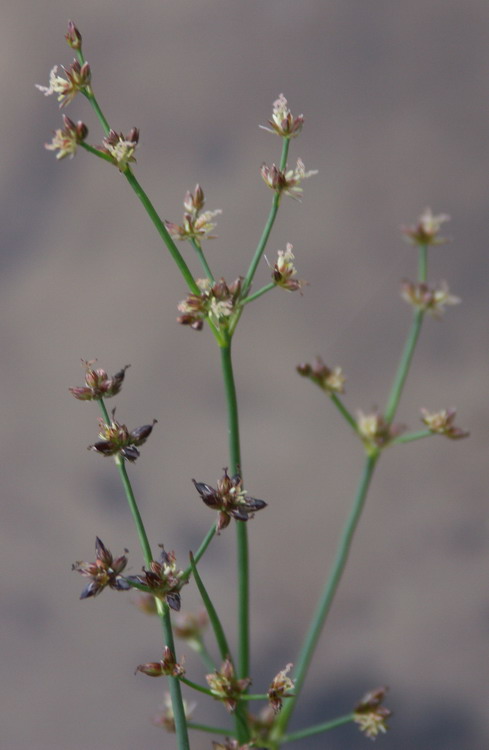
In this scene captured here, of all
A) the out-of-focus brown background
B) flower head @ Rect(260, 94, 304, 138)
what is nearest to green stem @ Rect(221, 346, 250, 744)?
flower head @ Rect(260, 94, 304, 138)

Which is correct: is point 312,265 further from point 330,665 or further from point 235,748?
point 235,748

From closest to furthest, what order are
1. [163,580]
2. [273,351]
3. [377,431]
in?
[163,580] → [377,431] → [273,351]

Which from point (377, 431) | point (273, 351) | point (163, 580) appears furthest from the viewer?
point (273, 351)

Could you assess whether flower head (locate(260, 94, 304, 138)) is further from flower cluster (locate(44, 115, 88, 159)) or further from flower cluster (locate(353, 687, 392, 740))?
flower cluster (locate(353, 687, 392, 740))

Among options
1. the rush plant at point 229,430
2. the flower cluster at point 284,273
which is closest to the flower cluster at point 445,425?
the rush plant at point 229,430

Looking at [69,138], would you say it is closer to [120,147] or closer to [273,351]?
[120,147]

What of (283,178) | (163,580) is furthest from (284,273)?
(163,580)

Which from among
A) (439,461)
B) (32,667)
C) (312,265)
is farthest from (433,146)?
(32,667)
